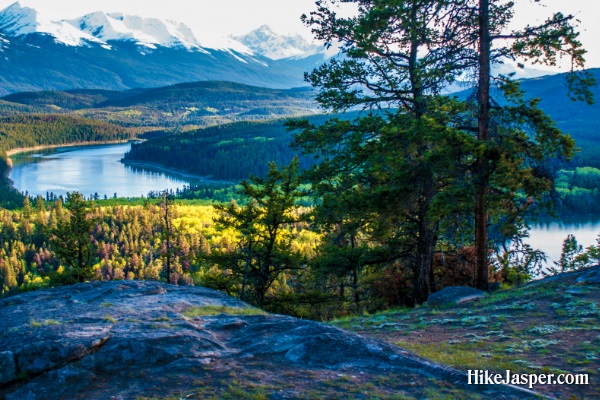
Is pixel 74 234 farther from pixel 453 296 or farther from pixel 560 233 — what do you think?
pixel 560 233

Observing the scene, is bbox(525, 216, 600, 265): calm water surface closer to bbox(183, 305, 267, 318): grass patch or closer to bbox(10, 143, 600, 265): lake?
bbox(10, 143, 600, 265): lake

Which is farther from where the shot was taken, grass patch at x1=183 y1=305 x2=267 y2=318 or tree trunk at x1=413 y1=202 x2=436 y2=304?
tree trunk at x1=413 y1=202 x2=436 y2=304

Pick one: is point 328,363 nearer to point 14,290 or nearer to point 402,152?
point 402,152

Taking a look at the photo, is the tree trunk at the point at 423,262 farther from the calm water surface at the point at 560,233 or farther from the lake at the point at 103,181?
the lake at the point at 103,181

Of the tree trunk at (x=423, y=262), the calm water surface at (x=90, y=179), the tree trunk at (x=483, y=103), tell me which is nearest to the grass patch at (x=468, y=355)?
the tree trunk at (x=483, y=103)

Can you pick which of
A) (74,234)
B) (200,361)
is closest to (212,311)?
(200,361)

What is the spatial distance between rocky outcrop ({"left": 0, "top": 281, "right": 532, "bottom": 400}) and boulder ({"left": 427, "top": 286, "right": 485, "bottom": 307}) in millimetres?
6041

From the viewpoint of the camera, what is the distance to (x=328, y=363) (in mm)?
7504

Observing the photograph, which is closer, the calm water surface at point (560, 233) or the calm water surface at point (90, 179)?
the calm water surface at point (560, 233)

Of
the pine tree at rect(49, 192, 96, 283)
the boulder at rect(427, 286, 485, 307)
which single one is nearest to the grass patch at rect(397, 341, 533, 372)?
the boulder at rect(427, 286, 485, 307)

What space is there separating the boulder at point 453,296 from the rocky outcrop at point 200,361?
238 inches

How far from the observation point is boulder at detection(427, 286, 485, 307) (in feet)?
45.8

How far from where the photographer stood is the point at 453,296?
560 inches

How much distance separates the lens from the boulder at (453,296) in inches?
550
